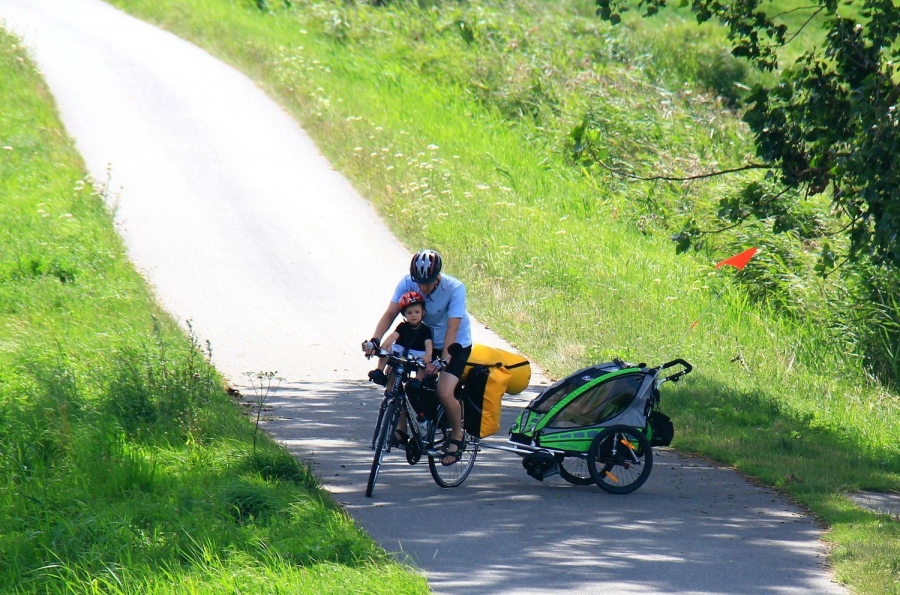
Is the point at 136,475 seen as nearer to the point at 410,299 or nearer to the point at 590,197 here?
the point at 410,299

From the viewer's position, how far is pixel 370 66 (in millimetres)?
25812

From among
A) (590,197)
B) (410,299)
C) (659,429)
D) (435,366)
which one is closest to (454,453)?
(435,366)

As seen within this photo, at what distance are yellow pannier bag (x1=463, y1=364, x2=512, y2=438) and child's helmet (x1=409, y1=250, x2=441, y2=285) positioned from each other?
0.92 metres

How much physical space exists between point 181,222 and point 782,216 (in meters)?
10.1

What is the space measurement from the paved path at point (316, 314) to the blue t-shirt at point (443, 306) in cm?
115

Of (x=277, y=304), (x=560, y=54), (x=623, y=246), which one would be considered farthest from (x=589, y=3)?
(x=277, y=304)

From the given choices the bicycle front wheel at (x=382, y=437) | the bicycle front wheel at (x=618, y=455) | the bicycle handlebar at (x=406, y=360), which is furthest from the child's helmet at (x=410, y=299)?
the bicycle front wheel at (x=618, y=455)

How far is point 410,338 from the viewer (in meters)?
8.14

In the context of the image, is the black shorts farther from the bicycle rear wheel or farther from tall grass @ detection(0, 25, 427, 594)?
tall grass @ detection(0, 25, 427, 594)

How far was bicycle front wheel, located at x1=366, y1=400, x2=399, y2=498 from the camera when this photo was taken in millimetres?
7836

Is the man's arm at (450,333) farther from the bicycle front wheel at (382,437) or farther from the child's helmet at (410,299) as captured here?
the bicycle front wheel at (382,437)

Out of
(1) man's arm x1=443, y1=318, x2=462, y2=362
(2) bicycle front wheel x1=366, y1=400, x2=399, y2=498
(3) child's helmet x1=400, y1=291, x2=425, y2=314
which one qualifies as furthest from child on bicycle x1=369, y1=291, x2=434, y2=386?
(2) bicycle front wheel x1=366, y1=400, x2=399, y2=498

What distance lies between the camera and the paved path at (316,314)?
680cm

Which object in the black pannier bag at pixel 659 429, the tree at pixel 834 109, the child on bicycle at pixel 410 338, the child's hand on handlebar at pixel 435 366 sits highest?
the tree at pixel 834 109
